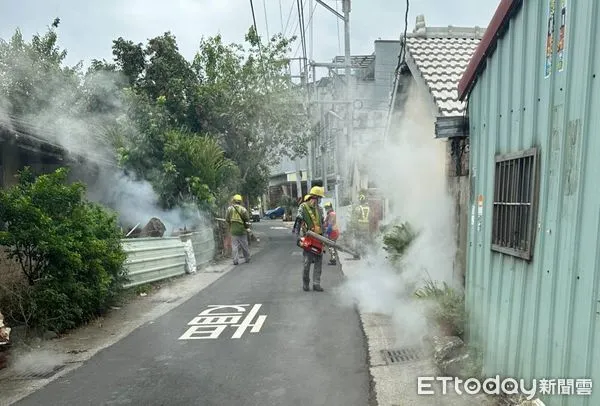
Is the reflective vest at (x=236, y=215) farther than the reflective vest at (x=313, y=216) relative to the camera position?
Yes

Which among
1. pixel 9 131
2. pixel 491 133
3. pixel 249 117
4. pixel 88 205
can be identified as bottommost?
pixel 88 205

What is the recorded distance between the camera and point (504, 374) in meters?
3.81

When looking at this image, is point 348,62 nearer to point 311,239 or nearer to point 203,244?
point 203,244

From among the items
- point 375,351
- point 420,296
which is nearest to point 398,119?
point 420,296

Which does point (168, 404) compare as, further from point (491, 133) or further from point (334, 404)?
point (491, 133)

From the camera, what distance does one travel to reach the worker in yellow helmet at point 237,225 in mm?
12852

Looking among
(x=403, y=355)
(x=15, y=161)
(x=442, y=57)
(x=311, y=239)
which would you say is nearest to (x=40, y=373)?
(x=403, y=355)

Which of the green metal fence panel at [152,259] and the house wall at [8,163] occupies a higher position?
the house wall at [8,163]

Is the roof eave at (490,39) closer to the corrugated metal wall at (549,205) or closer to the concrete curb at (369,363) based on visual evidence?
the corrugated metal wall at (549,205)

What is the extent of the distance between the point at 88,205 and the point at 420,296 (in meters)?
5.03

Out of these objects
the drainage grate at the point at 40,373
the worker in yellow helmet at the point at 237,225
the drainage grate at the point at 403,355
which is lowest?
the drainage grate at the point at 403,355

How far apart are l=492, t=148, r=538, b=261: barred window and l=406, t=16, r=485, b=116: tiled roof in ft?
6.82

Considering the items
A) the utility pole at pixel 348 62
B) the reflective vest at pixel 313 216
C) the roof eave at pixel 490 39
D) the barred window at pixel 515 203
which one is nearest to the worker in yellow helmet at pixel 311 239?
the reflective vest at pixel 313 216

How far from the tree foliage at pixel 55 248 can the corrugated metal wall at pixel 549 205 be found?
5.02 m
